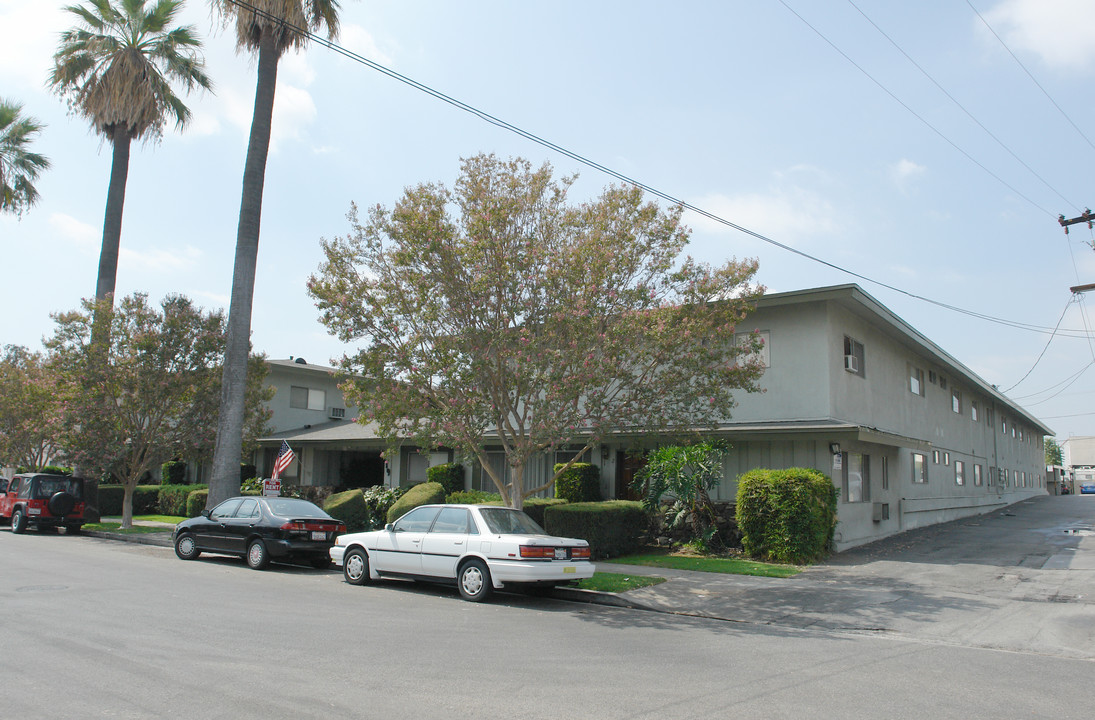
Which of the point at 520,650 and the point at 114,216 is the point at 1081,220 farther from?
the point at 114,216

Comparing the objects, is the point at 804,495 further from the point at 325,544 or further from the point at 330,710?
the point at 330,710

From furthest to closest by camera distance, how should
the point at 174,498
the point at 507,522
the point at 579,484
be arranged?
the point at 174,498 → the point at 579,484 → the point at 507,522

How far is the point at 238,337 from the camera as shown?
66.5ft

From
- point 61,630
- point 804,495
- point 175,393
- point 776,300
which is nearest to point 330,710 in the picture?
point 61,630

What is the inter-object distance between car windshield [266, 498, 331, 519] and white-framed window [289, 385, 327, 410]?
19000mm

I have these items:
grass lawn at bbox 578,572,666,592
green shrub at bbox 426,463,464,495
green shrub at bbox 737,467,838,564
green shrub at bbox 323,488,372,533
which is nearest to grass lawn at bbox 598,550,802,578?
green shrub at bbox 737,467,838,564

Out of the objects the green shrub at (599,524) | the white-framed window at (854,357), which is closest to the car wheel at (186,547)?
the green shrub at (599,524)

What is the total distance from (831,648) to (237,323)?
16607mm

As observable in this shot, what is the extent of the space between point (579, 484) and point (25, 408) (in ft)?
66.4

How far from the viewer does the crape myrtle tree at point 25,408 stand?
83.7 feet

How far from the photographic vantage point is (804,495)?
15.9 metres

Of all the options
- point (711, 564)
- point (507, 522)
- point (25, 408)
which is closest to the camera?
point (507, 522)

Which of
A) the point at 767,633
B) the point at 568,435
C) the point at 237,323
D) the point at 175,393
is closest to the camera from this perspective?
the point at 767,633

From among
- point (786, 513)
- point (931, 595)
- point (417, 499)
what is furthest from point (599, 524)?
point (931, 595)
